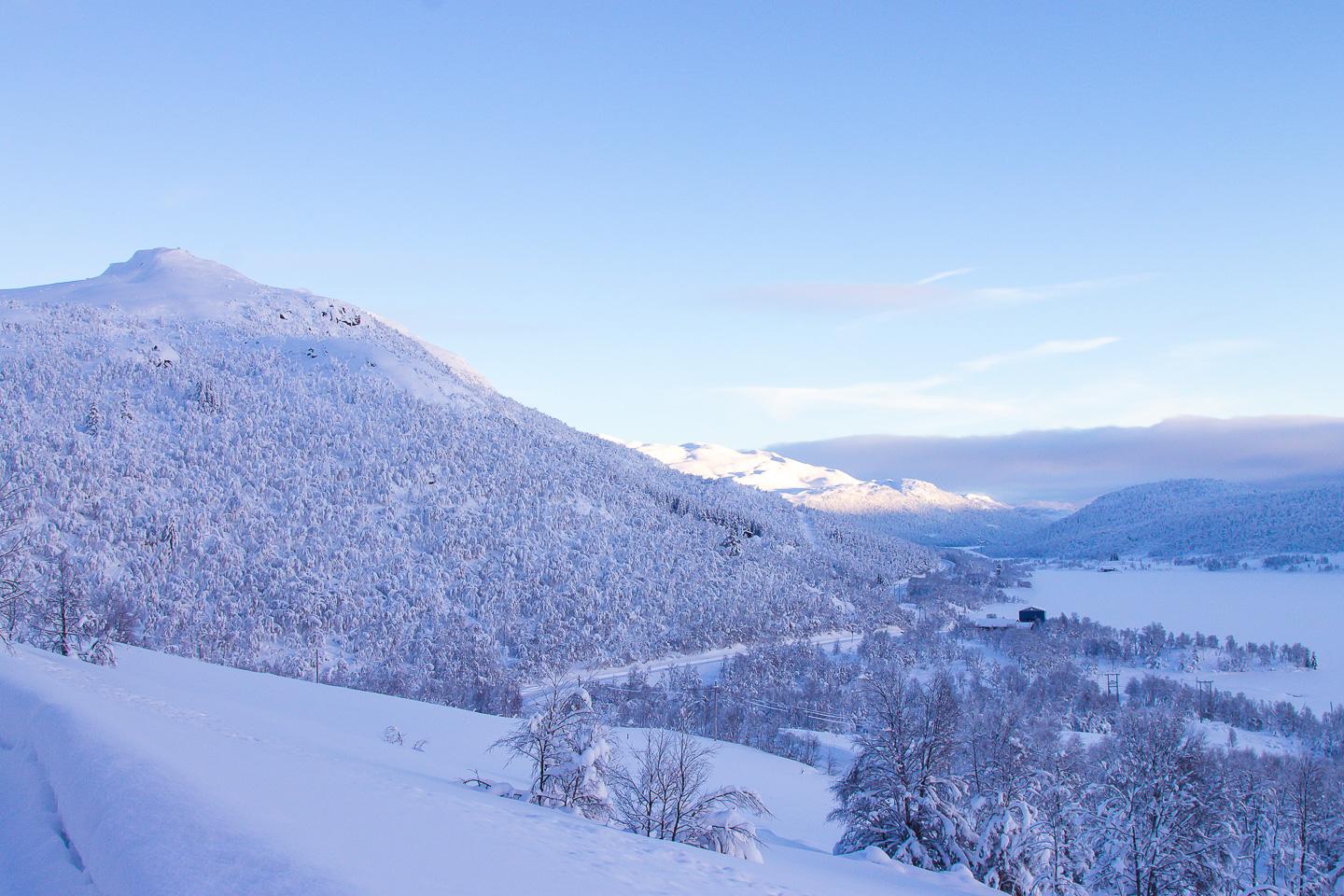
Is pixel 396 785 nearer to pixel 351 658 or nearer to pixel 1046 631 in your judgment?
pixel 351 658

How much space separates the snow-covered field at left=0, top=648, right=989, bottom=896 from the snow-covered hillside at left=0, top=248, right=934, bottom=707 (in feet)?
117

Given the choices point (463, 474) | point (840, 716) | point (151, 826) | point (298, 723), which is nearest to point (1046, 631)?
point (840, 716)

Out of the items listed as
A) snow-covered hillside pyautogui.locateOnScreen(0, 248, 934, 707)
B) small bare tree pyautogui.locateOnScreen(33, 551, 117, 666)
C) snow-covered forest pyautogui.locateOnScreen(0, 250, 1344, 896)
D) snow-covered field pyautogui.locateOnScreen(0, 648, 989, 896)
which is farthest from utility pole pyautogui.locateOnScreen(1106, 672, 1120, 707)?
small bare tree pyautogui.locateOnScreen(33, 551, 117, 666)

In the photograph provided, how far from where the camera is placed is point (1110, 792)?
25.3 m

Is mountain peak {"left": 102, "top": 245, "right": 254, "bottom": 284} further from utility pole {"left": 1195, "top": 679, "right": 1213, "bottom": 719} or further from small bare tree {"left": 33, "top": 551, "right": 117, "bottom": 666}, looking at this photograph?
utility pole {"left": 1195, "top": 679, "right": 1213, "bottom": 719}

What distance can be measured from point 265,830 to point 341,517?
341ft

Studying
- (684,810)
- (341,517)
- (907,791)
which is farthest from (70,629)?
(341,517)

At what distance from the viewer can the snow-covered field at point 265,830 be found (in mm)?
6832

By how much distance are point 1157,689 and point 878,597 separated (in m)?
61.4

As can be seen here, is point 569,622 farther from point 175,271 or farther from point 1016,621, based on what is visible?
point 175,271

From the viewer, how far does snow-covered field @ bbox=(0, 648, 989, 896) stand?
6832 mm

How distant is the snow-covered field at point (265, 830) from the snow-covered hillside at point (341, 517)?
1405 inches

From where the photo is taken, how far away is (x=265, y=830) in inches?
296

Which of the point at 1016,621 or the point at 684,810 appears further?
the point at 1016,621
